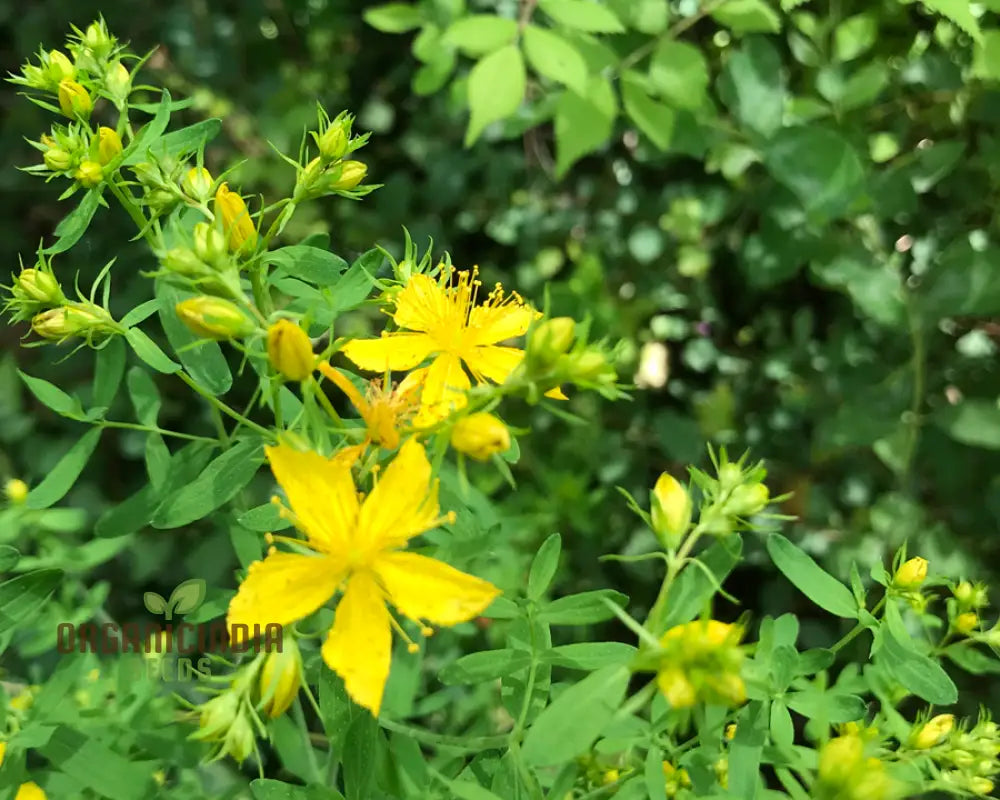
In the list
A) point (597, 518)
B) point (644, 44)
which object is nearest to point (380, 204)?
point (644, 44)

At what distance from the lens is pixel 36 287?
1.90 feet

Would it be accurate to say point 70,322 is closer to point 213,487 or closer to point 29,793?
point 213,487

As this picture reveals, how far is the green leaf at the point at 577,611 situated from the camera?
1.92ft

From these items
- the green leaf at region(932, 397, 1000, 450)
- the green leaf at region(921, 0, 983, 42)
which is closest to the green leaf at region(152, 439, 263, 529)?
the green leaf at region(921, 0, 983, 42)

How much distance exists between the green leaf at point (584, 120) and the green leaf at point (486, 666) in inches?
22.9

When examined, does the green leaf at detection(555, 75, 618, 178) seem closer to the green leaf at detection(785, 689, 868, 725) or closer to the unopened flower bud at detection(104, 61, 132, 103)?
the unopened flower bud at detection(104, 61, 132, 103)

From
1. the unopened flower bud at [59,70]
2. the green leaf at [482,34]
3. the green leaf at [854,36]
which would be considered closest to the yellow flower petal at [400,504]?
the unopened flower bud at [59,70]

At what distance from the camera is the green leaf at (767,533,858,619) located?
0.58 meters

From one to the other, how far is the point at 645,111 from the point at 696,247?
36 centimetres

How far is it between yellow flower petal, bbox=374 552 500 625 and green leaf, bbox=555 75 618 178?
57 cm

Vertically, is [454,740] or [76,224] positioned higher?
[76,224]

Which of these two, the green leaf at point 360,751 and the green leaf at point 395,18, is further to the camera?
the green leaf at point 395,18

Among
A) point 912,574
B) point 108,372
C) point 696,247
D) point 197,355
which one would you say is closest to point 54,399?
point 108,372

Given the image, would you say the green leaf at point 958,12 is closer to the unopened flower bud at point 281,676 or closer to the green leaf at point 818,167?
the green leaf at point 818,167
